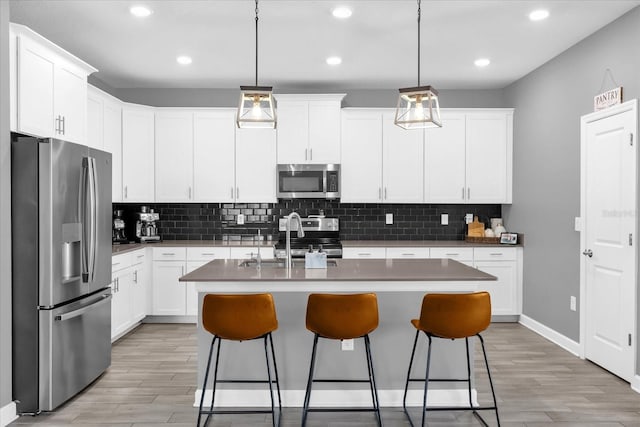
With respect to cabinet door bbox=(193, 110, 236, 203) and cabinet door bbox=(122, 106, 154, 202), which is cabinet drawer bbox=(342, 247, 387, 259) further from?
cabinet door bbox=(122, 106, 154, 202)

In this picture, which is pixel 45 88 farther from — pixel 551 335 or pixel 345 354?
pixel 551 335

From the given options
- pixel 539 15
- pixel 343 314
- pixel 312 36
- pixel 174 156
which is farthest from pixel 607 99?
pixel 174 156

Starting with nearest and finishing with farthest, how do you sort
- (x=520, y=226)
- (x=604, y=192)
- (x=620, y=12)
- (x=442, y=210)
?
1. (x=620, y=12)
2. (x=604, y=192)
3. (x=520, y=226)
4. (x=442, y=210)

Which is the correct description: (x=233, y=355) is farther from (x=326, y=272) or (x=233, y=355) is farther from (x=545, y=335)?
(x=545, y=335)

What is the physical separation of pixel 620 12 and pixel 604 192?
1383 mm

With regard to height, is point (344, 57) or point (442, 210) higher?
point (344, 57)

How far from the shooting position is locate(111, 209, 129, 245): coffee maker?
570cm

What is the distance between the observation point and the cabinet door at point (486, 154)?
5.98 m

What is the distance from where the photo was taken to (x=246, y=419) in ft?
10.6

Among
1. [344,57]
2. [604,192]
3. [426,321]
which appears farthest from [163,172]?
[604,192]

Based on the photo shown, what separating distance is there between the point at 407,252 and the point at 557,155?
1845 mm

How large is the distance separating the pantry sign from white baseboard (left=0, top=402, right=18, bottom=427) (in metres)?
4.80

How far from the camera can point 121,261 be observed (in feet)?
16.2

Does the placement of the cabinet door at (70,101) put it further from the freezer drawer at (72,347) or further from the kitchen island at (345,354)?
the kitchen island at (345,354)
